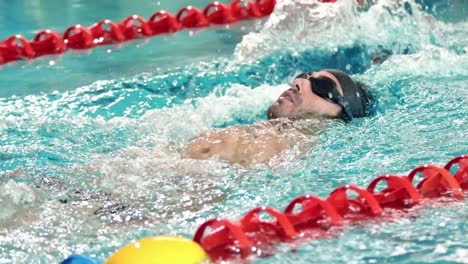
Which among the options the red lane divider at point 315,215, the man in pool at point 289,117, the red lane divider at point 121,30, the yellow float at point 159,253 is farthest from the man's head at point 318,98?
the red lane divider at point 121,30

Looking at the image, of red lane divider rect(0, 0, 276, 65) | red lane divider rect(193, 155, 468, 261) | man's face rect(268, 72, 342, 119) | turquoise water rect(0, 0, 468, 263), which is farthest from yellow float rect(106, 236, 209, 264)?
red lane divider rect(0, 0, 276, 65)

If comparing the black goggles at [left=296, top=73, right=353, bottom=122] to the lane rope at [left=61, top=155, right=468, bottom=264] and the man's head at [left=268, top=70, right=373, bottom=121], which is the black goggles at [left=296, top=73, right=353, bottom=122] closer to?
the man's head at [left=268, top=70, right=373, bottom=121]

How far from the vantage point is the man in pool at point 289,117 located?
3.47m

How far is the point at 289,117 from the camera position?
379 centimetres

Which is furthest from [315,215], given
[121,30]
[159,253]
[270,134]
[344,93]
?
[121,30]

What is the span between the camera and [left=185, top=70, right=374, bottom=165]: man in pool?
3.47m

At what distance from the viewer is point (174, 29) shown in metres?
7.03

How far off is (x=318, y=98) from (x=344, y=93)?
0.43ft

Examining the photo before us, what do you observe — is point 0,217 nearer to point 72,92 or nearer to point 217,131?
point 217,131

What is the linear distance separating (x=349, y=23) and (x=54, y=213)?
3844 mm

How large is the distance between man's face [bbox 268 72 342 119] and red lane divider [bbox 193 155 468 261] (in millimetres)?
797

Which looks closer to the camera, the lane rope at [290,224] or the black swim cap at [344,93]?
the lane rope at [290,224]

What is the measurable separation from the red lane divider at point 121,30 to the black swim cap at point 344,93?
3017 millimetres

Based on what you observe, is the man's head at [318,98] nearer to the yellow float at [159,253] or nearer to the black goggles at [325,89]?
the black goggles at [325,89]
